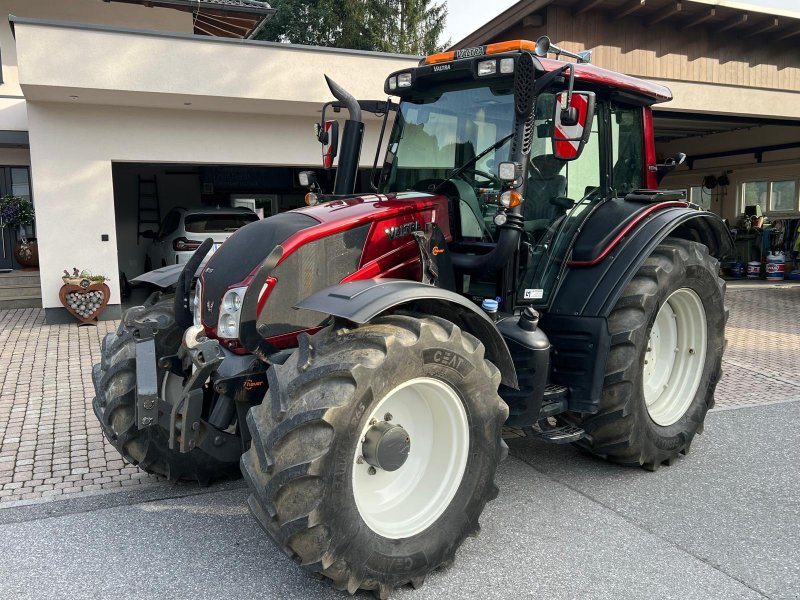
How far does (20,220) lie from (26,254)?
2.38 feet

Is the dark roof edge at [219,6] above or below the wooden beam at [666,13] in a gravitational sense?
above

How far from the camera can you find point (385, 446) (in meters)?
2.98

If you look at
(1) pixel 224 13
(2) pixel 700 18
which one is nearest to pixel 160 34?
(1) pixel 224 13

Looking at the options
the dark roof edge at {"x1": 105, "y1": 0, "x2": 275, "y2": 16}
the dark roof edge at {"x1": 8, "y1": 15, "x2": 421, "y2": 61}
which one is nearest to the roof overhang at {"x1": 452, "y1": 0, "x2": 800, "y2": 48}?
the dark roof edge at {"x1": 8, "y1": 15, "x2": 421, "y2": 61}

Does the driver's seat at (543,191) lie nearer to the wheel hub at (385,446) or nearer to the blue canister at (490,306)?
the blue canister at (490,306)

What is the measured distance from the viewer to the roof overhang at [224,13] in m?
13.8

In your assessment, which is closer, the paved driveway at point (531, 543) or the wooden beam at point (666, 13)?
the paved driveway at point (531, 543)

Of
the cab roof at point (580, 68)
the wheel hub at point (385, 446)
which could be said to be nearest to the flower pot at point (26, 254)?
the cab roof at point (580, 68)

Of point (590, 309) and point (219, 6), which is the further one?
point (219, 6)

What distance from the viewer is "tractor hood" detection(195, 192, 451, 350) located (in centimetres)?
333

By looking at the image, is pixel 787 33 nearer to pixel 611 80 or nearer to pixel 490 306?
pixel 611 80

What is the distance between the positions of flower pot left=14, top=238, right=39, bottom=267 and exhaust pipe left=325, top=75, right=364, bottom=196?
11220mm

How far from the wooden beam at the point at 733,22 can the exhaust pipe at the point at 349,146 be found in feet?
38.7

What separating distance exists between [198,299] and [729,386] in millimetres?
5621
